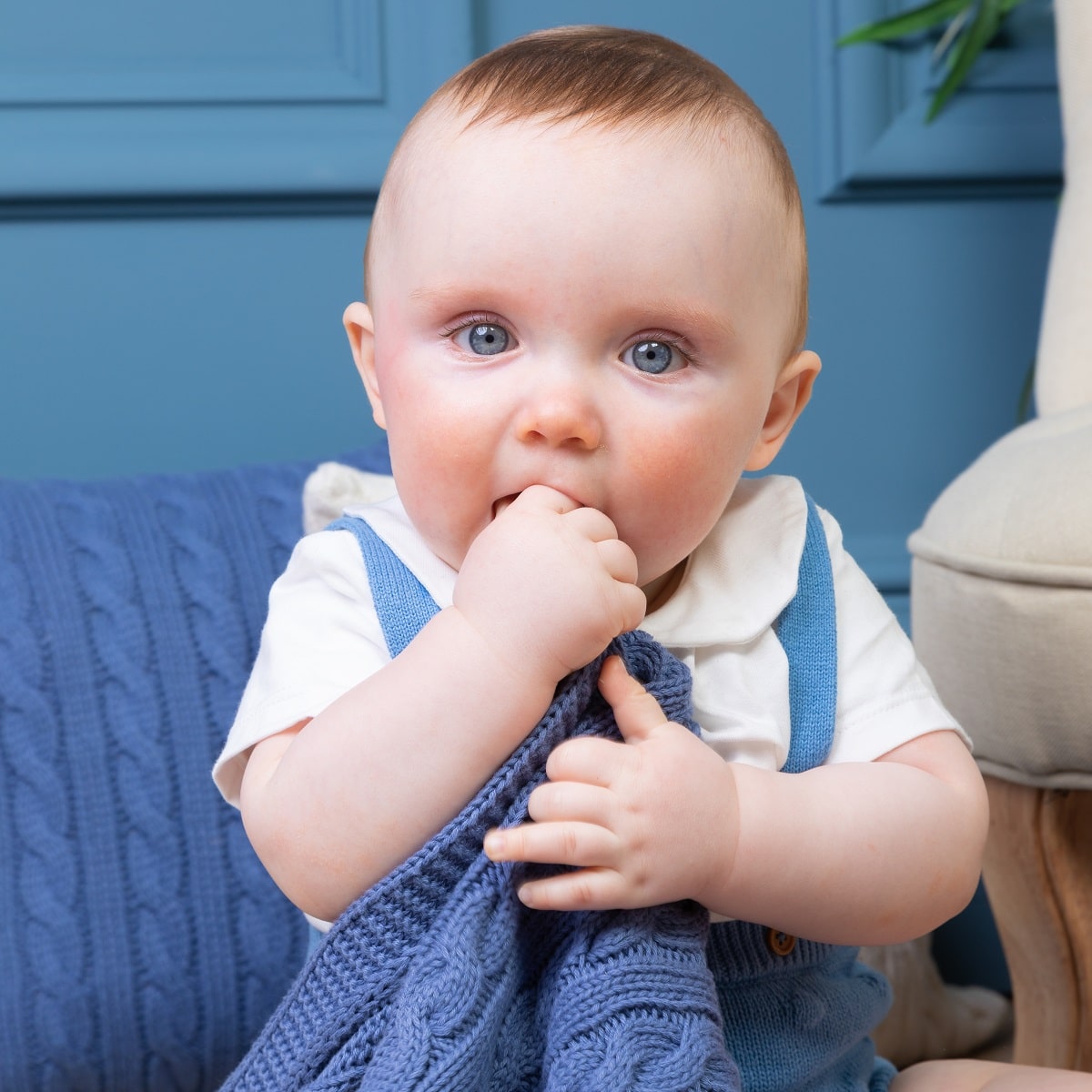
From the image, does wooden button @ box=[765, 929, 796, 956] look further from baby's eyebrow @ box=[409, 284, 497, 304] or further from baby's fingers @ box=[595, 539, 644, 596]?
baby's eyebrow @ box=[409, 284, 497, 304]

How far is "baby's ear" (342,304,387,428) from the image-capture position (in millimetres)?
745

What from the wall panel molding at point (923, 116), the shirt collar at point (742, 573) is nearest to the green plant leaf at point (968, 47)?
the wall panel molding at point (923, 116)

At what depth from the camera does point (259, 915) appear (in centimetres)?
97

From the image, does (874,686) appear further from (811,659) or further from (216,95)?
(216,95)

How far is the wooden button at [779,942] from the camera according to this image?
0.72 meters

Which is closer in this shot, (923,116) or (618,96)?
(618,96)

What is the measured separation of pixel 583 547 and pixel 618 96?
0.75 ft

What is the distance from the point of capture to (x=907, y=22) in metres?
1.43

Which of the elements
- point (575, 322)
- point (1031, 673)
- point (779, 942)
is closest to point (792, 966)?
point (779, 942)

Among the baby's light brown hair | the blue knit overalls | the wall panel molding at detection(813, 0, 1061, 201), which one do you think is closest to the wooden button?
the blue knit overalls

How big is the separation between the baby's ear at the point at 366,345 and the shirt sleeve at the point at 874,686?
296mm

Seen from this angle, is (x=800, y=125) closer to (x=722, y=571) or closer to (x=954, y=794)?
(x=722, y=571)

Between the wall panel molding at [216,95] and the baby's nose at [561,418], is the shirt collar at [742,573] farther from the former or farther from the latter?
the wall panel molding at [216,95]

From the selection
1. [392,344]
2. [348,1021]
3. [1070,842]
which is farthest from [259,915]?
[1070,842]
